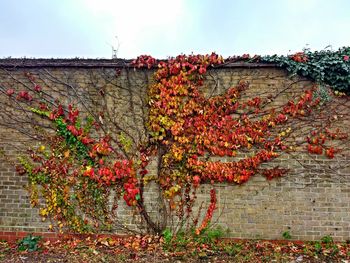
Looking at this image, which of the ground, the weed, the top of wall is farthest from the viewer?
the top of wall

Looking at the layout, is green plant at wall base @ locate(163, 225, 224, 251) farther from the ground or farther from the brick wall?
the brick wall

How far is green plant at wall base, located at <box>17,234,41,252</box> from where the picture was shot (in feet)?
21.1

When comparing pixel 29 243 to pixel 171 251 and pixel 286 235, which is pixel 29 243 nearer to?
pixel 171 251

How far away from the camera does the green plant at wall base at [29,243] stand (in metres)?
6.44

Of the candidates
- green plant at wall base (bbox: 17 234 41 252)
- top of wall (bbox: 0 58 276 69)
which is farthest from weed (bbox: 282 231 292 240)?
green plant at wall base (bbox: 17 234 41 252)

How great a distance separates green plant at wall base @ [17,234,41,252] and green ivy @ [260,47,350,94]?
5723 mm

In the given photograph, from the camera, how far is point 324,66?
690cm

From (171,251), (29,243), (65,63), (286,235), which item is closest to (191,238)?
(171,251)

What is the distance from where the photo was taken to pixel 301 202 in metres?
6.68

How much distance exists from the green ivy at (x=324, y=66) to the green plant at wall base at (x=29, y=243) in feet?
18.8

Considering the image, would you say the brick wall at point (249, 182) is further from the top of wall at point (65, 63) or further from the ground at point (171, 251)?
the ground at point (171, 251)

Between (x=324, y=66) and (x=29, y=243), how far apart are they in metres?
6.68

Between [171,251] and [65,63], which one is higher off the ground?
[65,63]

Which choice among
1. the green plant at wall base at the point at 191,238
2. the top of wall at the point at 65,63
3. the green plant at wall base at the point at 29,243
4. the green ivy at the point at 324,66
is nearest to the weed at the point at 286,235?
the green plant at wall base at the point at 191,238
